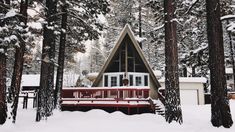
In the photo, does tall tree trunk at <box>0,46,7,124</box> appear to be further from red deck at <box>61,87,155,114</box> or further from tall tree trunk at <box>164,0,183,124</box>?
tall tree trunk at <box>164,0,183,124</box>

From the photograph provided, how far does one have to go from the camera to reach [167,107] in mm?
12859

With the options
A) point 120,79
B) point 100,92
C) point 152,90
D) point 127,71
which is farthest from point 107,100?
point 152,90

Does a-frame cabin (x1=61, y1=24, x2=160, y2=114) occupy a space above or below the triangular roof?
below

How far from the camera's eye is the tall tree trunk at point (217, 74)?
35.7 feet

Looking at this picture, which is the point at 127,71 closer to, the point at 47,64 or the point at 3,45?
the point at 47,64

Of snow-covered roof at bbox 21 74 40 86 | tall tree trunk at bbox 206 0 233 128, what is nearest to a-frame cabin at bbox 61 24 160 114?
tall tree trunk at bbox 206 0 233 128

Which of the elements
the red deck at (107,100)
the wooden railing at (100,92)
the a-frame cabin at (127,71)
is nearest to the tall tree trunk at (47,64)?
the red deck at (107,100)

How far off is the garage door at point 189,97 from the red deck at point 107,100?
12096 mm

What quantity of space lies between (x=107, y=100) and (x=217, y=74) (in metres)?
8.82

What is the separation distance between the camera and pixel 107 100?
18.0 meters

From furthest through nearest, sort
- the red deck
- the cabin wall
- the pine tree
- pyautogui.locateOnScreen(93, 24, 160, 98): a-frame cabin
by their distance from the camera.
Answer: the cabin wall → pyautogui.locateOnScreen(93, 24, 160, 98): a-frame cabin → the red deck → the pine tree

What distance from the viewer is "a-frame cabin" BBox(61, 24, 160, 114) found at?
58.1 feet

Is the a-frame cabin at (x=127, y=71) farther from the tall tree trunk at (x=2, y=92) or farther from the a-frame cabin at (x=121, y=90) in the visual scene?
the tall tree trunk at (x=2, y=92)

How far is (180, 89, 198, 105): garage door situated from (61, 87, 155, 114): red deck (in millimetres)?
12096
